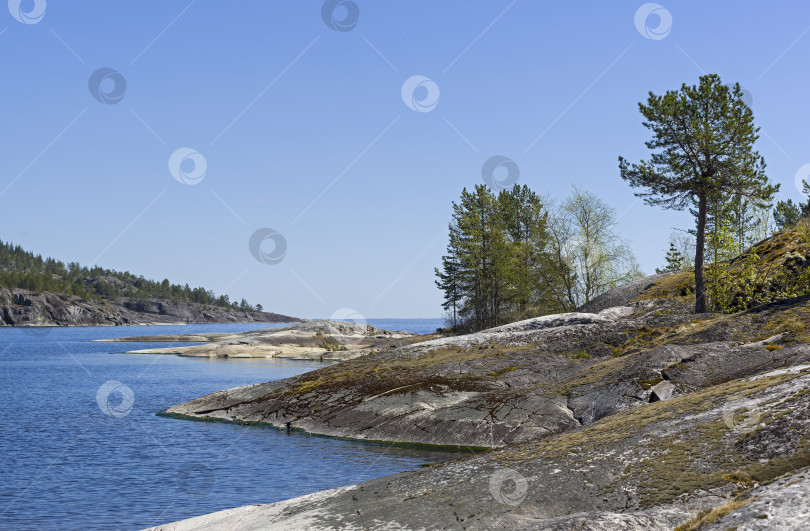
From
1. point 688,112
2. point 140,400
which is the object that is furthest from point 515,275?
point 140,400

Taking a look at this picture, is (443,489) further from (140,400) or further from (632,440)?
(140,400)

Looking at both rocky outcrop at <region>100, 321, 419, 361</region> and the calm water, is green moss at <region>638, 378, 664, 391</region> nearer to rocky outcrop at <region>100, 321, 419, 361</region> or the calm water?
the calm water

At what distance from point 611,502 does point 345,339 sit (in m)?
117

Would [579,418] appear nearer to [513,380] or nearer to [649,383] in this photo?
[649,383]

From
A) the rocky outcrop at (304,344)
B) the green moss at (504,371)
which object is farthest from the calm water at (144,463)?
the rocky outcrop at (304,344)

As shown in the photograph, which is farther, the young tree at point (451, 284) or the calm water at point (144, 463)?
the young tree at point (451, 284)

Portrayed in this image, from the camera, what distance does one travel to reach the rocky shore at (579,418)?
14.7 meters

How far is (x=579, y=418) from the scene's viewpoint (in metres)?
31.0

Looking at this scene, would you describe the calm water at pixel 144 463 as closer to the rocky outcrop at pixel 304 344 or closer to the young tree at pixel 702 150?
the young tree at pixel 702 150

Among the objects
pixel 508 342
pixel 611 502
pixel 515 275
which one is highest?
pixel 515 275

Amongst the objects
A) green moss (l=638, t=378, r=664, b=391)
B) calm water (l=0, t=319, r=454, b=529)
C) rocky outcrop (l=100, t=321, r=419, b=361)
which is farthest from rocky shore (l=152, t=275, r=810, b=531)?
rocky outcrop (l=100, t=321, r=419, b=361)

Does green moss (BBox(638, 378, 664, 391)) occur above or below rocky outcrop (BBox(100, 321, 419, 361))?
below

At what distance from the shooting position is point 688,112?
152ft

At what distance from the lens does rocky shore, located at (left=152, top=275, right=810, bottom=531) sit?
1473 cm
